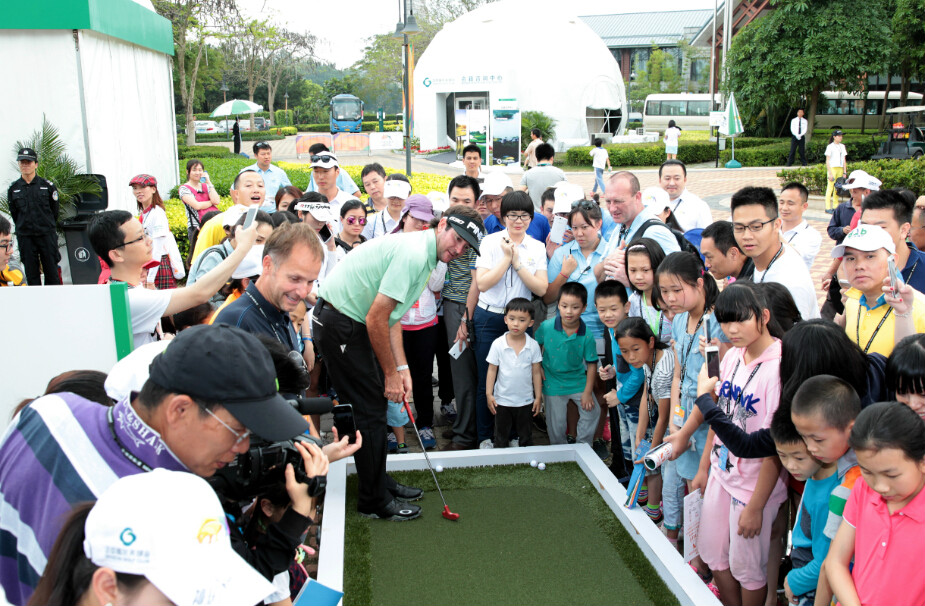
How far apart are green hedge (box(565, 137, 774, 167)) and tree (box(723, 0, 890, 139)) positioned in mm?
2627

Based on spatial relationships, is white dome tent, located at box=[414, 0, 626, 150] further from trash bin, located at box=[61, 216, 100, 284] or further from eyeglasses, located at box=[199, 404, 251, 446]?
eyeglasses, located at box=[199, 404, 251, 446]

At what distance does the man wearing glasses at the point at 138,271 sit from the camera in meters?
3.54

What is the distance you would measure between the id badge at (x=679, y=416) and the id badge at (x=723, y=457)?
410mm

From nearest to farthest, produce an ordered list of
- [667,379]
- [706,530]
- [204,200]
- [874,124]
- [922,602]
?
[922,602] < [706,530] < [667,379] < [204,200] < [874,124]

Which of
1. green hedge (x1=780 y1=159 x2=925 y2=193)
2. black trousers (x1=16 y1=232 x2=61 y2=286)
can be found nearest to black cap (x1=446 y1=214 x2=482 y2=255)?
black trousers (x1=16 y1=232 x2=61 y2=286)

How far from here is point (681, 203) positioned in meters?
6.39

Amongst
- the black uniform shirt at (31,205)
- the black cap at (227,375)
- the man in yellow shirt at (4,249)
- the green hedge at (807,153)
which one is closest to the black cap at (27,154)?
the black uniform shirt at (31,205)

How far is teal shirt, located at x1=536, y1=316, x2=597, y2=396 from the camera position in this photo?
5301 millimetres

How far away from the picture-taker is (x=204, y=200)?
31.7 ft

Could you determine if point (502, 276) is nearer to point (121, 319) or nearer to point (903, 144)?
point (121, 319)

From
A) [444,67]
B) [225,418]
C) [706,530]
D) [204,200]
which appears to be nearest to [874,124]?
[444,67]

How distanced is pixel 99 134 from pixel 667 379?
356 inches

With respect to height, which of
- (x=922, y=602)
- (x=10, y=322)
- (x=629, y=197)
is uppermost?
(x=629, y=197)

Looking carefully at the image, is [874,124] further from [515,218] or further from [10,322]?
[10,322]
